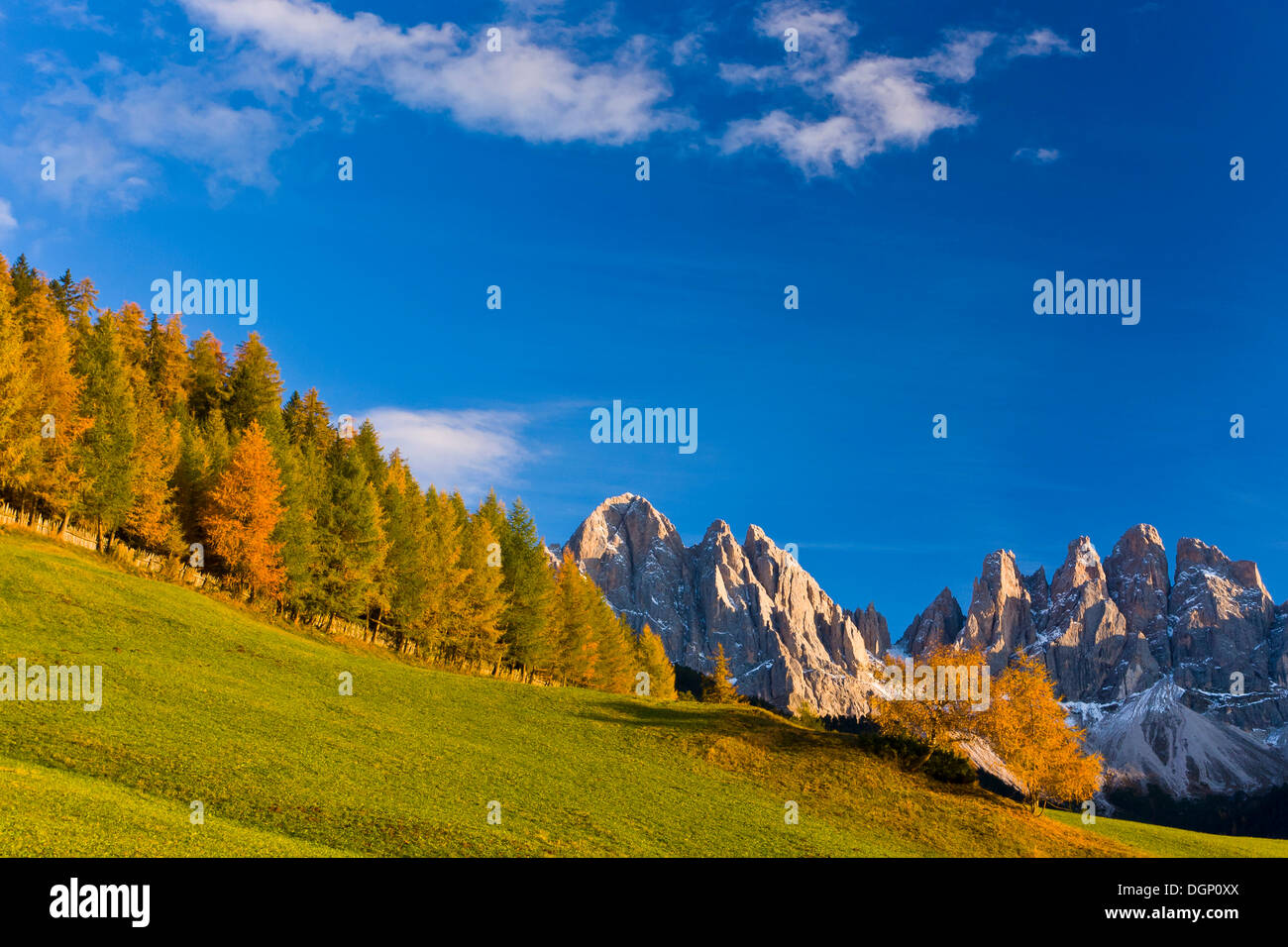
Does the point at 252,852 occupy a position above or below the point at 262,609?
below

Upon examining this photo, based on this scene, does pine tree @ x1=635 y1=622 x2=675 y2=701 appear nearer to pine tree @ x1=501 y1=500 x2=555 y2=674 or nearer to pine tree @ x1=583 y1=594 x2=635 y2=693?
pine tree @ x1=583 y1=594 x2=635 y2=693

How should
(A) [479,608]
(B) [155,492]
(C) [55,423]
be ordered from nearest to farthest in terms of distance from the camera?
1. (C) [55,423]
2. (B) [155,492]
3. (A) [479,608]

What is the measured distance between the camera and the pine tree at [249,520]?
5850 centimetres

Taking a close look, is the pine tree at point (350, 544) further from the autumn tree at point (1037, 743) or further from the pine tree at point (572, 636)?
the autumn tree at point (1037, 743)

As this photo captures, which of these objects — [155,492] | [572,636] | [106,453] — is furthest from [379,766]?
[572,636]

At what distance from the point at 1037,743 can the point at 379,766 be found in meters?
33.6

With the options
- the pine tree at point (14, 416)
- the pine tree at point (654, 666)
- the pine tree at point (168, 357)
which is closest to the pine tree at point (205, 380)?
the pine tree at point (168, 357)

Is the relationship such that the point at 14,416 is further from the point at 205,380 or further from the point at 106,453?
the point at 205,380

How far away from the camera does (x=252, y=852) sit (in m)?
19.7

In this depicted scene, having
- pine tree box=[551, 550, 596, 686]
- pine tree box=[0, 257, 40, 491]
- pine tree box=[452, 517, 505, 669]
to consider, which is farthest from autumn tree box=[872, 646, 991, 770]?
pine tree box=[0, 257, 40, 491]

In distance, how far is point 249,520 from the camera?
5966 cm

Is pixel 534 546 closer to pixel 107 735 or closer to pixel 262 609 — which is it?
pixel 262 609
